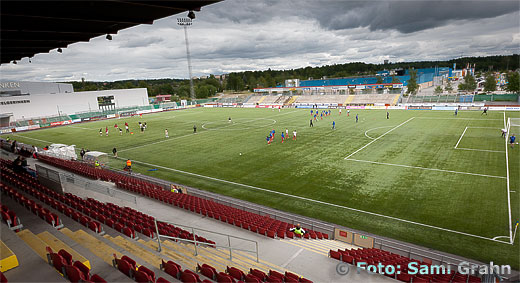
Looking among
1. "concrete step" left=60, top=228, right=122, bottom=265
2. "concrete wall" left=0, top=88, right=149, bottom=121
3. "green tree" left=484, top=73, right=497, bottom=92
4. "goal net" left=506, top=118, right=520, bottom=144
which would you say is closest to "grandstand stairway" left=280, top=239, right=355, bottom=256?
"concrete step" left=60, top=228, right=122, bottom=265

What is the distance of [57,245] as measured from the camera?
7.54 m

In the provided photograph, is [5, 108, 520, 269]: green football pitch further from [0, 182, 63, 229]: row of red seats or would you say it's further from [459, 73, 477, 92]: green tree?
[459, 73, 477, 92]: green tree

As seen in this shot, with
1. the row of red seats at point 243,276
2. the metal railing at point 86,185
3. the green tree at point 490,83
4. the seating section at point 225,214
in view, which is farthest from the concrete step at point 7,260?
the green tree at point 490,83

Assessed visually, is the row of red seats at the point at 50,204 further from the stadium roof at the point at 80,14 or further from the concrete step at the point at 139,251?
the stadium roof at the point at 80,14

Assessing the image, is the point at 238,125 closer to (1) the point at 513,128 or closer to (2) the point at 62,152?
(2) the point at 62,152

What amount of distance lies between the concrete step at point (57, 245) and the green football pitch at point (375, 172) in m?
11.3

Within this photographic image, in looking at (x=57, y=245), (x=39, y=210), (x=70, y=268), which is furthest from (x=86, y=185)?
(x=70, y=268)

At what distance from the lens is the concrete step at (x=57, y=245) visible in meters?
6.52

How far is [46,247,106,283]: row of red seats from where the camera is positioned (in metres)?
5.52

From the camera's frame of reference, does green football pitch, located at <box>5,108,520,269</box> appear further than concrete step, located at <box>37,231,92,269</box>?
Yes

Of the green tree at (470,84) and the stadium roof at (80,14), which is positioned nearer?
the stadium roof at (80,14)

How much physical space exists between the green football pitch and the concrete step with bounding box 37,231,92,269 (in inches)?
443

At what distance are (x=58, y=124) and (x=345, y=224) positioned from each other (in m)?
66.5

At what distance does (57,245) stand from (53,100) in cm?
7531
